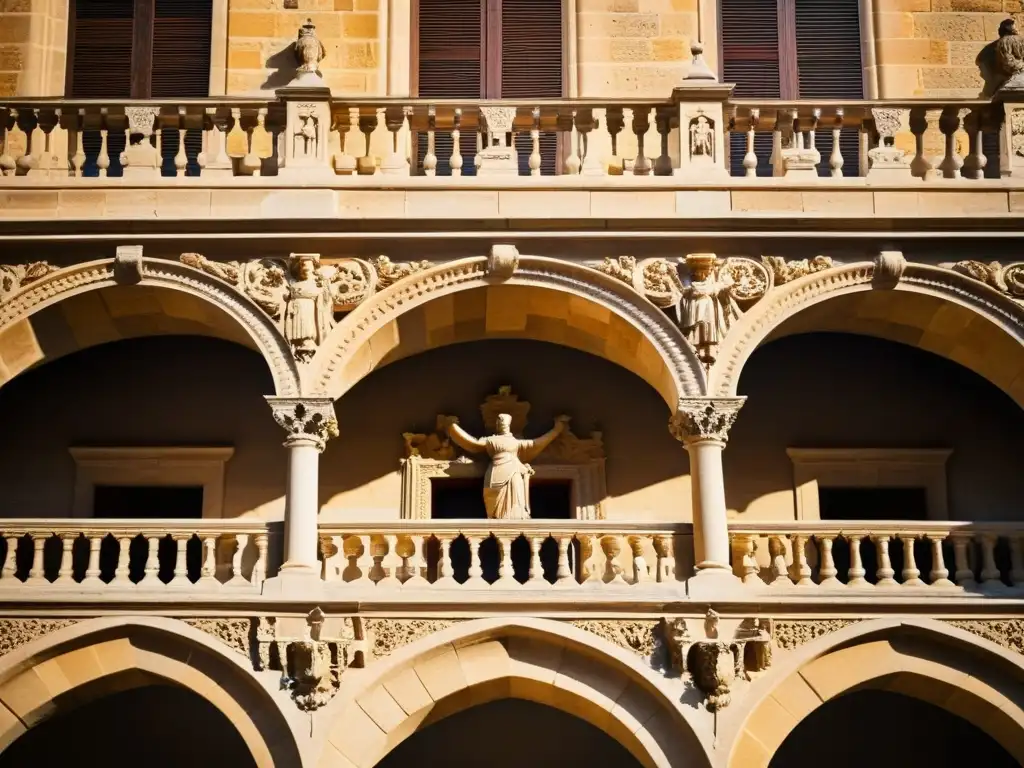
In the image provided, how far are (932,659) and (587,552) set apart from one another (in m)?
2.96

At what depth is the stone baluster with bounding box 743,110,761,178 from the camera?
51.4 ft

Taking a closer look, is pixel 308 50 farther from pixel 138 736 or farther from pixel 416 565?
pixel 138 736

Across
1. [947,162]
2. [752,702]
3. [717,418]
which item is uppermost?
[947,162]

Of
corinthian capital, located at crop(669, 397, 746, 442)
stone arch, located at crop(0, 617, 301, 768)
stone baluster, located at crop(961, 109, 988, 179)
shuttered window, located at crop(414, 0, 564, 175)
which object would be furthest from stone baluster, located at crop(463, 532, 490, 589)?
stone baluster, located at crop(961, 109, 988, 179)

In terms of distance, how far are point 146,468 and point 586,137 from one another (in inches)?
202

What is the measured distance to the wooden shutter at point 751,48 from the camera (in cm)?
1770

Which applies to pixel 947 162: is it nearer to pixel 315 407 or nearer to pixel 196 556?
pixel 315 407

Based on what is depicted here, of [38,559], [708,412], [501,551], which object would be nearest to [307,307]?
[501,551]

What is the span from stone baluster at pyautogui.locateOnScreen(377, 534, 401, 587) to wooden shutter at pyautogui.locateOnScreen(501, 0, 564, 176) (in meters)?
4.91

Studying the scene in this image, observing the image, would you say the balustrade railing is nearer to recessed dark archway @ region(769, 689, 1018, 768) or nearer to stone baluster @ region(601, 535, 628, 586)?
stone baluster @ region(601, 535, 628, 586)

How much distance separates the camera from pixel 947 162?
15.8 m

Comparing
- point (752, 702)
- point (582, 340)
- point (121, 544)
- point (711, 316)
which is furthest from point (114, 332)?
point (752, 702)

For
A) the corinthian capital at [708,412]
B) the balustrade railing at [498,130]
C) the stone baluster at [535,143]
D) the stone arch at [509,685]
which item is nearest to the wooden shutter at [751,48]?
the balustrade railing at [498,130]

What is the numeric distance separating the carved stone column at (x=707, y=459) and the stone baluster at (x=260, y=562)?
3.57 m
